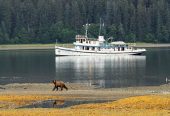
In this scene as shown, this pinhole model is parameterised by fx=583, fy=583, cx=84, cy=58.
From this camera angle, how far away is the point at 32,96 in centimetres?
5425

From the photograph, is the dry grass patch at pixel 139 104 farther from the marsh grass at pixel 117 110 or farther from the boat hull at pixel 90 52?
the boat hull at pixel 90 52

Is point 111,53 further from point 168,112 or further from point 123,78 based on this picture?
point 168,112

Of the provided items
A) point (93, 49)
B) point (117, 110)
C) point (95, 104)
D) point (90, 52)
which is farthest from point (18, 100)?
point (93, 49)

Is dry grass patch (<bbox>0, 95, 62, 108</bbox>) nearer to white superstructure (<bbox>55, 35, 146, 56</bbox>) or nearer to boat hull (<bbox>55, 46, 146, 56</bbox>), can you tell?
boat hull (<bbox>55, 46, 146, 56</bbox>)

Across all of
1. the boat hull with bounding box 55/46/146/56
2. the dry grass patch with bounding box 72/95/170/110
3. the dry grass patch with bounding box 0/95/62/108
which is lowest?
the boat hull with bounding box 55/46/146/56

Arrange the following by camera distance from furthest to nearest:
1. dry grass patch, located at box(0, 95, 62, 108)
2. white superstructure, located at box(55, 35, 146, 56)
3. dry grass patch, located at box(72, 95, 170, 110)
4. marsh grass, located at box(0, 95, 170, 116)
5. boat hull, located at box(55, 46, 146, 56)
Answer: white superstructure, located at box(55, 35, 146, 56) → boat hull, located at box(55, 46, 146, 56) → dry grass patch, located at box(0, 95, 62, 108) → dry grass patch, located at box(72, 95, 170, 110) → marsh grass, located at box(0, 95, 170, 116)

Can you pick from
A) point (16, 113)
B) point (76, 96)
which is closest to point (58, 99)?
point (76, 96)

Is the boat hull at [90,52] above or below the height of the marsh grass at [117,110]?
below

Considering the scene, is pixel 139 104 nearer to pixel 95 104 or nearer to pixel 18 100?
pixel 95 104

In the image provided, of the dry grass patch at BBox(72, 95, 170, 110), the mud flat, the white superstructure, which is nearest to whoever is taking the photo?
the mud flat

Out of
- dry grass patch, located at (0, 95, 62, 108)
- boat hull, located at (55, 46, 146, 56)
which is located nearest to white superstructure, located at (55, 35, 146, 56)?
boat hull, located at (55, 46, 146, 56)

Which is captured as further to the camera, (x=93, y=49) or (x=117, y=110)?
(x=93, y=49)

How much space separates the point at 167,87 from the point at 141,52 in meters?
102

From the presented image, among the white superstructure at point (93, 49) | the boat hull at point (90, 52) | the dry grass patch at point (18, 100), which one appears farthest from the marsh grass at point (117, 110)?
the white superstructure at point (93, 49)
